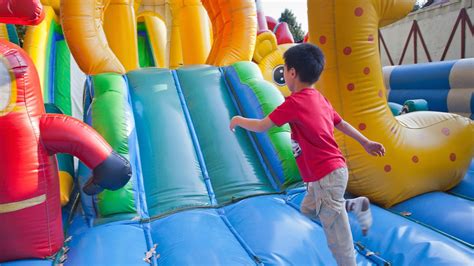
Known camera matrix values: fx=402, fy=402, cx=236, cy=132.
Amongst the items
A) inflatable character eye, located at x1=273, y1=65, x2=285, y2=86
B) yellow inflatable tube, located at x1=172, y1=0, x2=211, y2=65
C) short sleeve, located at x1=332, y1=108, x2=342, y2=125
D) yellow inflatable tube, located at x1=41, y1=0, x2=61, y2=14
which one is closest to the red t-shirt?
short sleeve, located at x1=332, y1=108, x2=342, y2=125

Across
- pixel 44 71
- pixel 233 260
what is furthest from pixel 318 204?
pixel 44 71

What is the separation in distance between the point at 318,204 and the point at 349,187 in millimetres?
773

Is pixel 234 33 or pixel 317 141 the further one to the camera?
pixel 234 33

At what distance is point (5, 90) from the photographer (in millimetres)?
1604

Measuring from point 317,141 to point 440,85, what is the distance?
3.43 m

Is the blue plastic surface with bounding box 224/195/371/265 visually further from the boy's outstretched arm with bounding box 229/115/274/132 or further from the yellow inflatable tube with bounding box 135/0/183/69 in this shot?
the yellow inflatable tube with bounding box 135/0/183/69

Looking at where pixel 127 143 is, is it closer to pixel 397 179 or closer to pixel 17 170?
pixel 17 170

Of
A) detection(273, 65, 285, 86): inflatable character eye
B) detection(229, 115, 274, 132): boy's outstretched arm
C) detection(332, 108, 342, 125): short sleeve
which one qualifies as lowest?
detection(273, 65, 285, 86): inflatable character eye


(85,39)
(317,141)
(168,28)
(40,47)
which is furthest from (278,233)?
(168,28)

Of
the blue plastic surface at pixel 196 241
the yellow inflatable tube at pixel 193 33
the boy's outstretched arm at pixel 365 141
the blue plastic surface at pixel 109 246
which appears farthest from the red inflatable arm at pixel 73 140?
the yellow inflatable tube at pixel 193 33

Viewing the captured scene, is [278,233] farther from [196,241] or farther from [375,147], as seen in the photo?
[375,147]

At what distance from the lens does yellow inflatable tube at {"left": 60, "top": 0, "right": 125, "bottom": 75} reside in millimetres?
2693

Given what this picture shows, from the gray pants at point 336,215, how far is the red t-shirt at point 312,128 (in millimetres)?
34

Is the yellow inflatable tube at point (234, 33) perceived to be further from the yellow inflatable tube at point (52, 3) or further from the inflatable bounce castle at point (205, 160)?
the yellow inflatable tube at point (52, 3)
